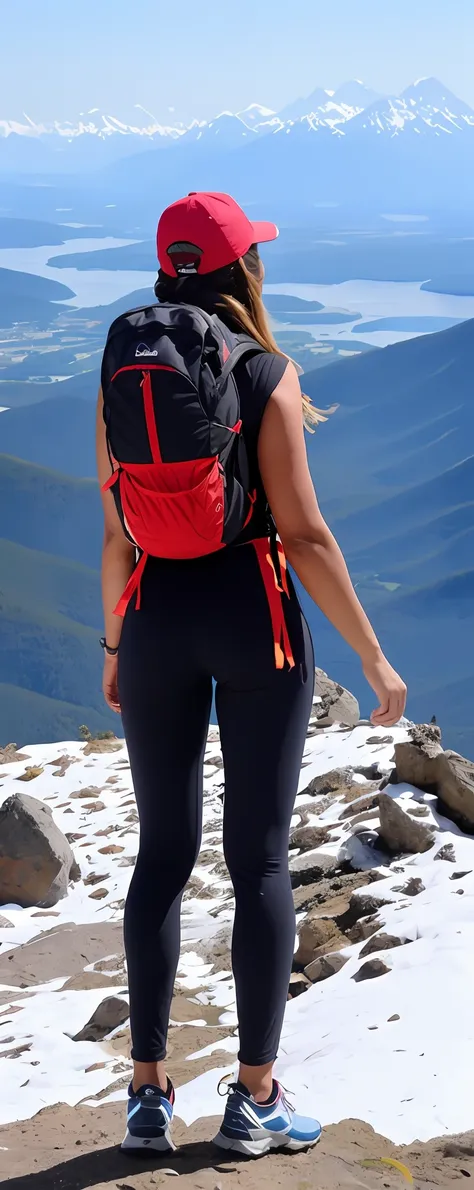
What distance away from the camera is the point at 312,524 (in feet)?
6.44

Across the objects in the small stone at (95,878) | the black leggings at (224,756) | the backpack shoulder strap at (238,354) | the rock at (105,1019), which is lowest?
the small stone at (95,878)

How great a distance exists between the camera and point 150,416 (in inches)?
72.3

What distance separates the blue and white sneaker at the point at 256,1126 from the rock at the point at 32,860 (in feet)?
15.6

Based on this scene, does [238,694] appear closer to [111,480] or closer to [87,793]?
[111,480]

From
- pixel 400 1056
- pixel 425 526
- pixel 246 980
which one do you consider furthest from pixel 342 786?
pixel 425 526

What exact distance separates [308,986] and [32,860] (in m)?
3.25

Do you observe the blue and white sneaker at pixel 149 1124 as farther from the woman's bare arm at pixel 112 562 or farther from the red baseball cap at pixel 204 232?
the red baseball cap at pixel 204 232

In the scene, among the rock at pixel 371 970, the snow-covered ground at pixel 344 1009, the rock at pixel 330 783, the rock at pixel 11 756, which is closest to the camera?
the snow-covered ground at pixel 344 1009

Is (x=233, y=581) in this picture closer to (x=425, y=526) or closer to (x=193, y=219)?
(x=193, y=219)

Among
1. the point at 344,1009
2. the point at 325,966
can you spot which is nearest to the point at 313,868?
the point at 325,966

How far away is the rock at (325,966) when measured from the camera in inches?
157

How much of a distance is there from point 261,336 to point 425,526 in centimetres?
11924

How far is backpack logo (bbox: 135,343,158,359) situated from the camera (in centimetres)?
183

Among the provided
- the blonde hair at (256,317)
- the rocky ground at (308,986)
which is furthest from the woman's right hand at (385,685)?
the rocky ground at (308,986)
